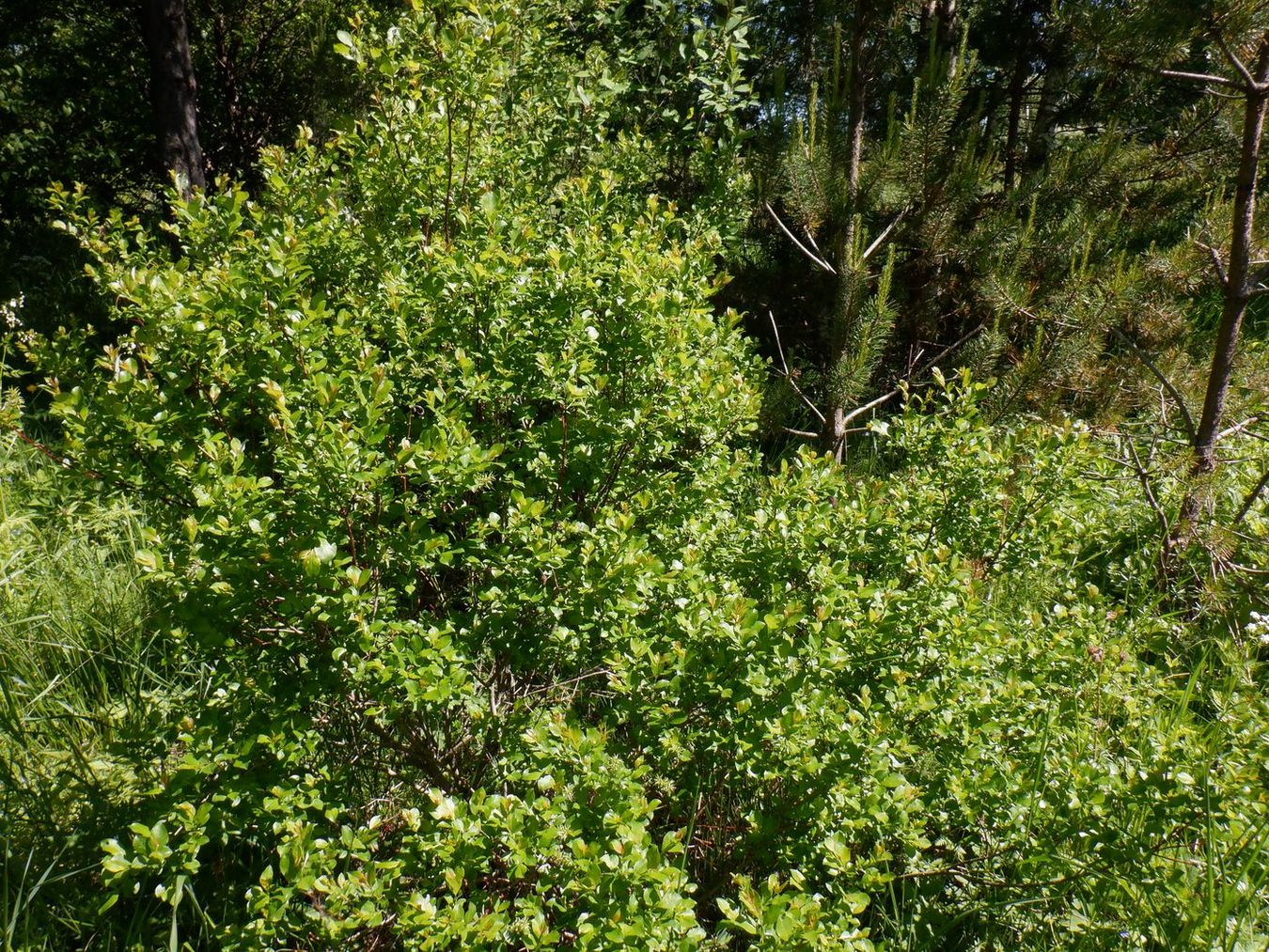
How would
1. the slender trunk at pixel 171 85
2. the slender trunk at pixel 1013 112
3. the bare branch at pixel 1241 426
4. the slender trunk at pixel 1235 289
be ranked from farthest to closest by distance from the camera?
the slender trunk at pixel 171 85
the slender trunk at pixel 1013 112
the bare branch at pixel 1241 426
the slender trunk at pixel 1235 289

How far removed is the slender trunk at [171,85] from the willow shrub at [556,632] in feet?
11.1

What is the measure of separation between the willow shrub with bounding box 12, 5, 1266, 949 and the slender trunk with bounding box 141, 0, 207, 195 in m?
3.39

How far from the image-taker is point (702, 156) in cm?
296

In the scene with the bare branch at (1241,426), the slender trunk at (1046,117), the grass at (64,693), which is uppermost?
the slender trunk at (1046,117)

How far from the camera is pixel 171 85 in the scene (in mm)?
5355

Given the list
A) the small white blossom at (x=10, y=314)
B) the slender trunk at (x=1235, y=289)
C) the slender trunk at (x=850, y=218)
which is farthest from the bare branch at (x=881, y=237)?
the small white blossom at (x=10, y=314)

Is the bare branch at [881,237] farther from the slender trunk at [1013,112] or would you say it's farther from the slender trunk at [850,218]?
the slender trunk at [1013,112]

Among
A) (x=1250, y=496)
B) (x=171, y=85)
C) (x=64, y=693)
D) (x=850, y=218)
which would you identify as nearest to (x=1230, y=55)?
(x=850, y=218)

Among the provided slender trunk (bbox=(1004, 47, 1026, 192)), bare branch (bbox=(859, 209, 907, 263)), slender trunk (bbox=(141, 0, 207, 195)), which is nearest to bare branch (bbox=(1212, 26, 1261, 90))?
bare branch (bbox=(859, 209, 907, 263))

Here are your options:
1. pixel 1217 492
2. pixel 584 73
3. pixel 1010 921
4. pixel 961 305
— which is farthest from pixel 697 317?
pixel 961 305

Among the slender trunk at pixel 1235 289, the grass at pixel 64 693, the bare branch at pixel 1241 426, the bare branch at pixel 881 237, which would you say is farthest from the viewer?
the bare branch at pixel 881 237

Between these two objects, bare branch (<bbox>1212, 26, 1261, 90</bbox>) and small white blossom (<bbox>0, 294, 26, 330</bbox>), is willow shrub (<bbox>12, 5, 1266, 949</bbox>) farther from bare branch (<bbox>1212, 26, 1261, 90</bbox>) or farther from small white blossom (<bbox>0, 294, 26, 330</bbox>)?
bare branch (<bbox>1212, 26, 1261, 90</bbox>)

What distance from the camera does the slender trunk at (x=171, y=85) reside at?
5297mm

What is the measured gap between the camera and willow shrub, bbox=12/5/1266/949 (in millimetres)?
1645
